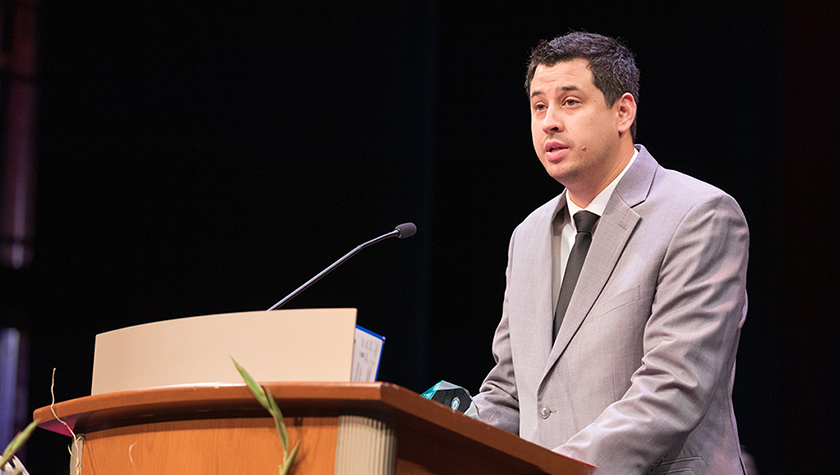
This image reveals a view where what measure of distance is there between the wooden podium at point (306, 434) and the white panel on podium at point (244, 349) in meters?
0.04

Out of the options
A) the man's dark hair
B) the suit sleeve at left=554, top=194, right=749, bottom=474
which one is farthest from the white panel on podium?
the man's dark hair

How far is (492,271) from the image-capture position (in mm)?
3900

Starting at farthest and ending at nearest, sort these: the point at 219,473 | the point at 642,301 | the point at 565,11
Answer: the point at 565,11 → the point at 642,301 → the point at 219,473

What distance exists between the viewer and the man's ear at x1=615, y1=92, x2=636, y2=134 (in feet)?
6.09

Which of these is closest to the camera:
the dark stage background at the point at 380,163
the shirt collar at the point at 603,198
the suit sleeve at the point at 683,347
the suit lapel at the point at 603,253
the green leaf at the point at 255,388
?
the green leaf at the point at 255,388

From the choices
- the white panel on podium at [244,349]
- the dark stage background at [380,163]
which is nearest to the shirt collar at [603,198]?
the white panel on podium at [244,349]

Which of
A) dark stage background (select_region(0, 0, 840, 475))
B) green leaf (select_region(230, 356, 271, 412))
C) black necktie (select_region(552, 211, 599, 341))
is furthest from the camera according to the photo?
dark stage background (select_region(0, 0, 840, 475))

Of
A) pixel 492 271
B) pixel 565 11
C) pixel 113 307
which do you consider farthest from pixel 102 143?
pixel 565 11

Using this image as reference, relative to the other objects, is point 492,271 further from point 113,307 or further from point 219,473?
point 219,473

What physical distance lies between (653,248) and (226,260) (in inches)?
115

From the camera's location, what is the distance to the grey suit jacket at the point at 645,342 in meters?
1.34

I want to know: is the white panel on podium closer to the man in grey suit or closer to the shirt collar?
the man in grey suit

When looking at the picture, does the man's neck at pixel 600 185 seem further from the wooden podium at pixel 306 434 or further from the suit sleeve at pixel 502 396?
the wooden podium at pixel 306 434

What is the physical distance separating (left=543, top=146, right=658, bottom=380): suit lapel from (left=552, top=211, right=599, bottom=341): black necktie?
0.06m
